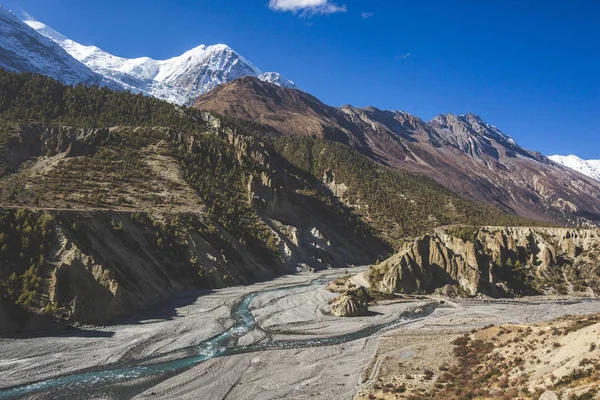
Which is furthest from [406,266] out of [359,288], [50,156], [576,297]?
[50,156]

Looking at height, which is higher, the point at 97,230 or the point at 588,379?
the point at 97,230

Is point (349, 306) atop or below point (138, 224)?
below

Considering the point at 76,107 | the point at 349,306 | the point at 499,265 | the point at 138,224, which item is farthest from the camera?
the point at 76,107

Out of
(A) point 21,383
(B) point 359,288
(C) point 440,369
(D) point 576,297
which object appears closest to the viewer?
(A) point 21,383

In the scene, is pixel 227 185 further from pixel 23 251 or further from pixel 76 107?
pixel 23 251

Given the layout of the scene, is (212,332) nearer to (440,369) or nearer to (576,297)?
(440,369)

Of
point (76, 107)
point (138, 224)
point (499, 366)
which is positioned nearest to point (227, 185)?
point (138, 224)

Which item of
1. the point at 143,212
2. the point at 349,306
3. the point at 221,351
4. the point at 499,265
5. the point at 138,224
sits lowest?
the point at 221,351

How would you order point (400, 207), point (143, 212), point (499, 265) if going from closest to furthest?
1. point (143, 212)
2. point (499, 265)
3. point (400, 207)
